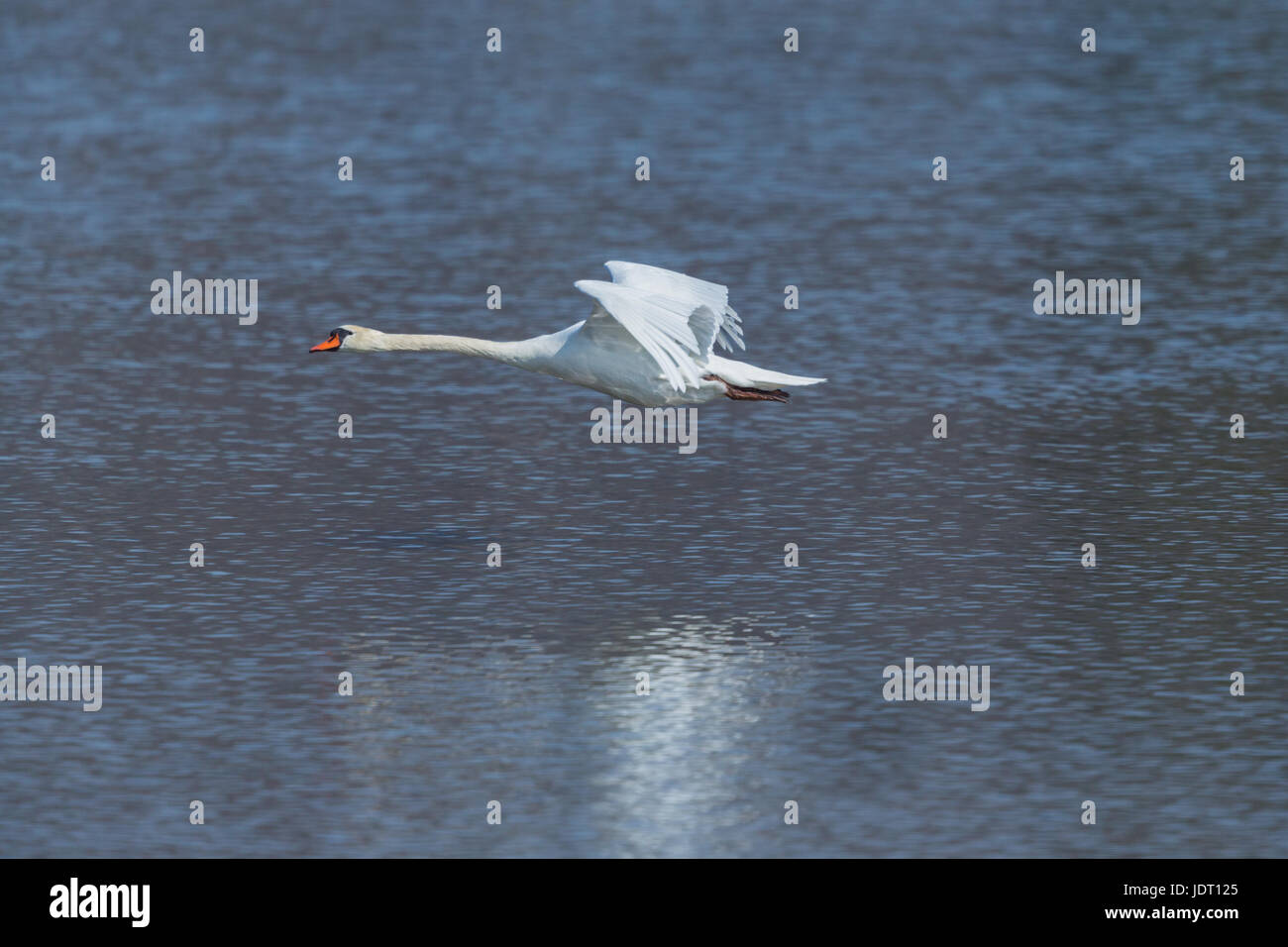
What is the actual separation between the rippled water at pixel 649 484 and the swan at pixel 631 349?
1.55 meters

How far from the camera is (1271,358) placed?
29391mm

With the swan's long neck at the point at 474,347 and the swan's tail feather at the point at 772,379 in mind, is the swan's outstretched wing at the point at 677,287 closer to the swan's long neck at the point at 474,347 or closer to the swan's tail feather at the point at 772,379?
the swan's tail feather at the point at 772,379

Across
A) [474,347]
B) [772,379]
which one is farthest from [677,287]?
[474,347]

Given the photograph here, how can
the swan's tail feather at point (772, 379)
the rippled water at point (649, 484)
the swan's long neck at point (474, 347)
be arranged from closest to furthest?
the rippled water at point (649, 484)
the swan's long neck at point (474, 347)
the swan's tail feather at point (772, 379)

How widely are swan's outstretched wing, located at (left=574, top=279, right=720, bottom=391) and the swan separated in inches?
0.7

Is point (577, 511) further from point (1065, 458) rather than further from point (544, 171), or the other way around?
point (544, 171)

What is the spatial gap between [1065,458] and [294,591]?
8.42 metres

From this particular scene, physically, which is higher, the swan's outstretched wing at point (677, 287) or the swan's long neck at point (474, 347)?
the swan's outstretched wing at point (677, 287)

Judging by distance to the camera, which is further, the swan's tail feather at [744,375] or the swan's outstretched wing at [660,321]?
the swan's tail feather at [744,375]

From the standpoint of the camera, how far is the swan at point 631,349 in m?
21.7

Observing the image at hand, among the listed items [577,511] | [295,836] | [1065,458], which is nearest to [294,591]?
[577,511]

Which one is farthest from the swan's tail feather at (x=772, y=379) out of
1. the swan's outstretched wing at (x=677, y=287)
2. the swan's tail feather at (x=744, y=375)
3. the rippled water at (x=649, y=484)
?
the rippled water at (x=649, y=484)

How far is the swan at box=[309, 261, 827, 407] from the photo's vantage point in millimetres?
21672

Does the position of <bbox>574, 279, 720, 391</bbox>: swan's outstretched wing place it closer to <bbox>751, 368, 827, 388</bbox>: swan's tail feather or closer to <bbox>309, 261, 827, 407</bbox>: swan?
<bbox>309, 261, 827, 407</bbox>: swan
